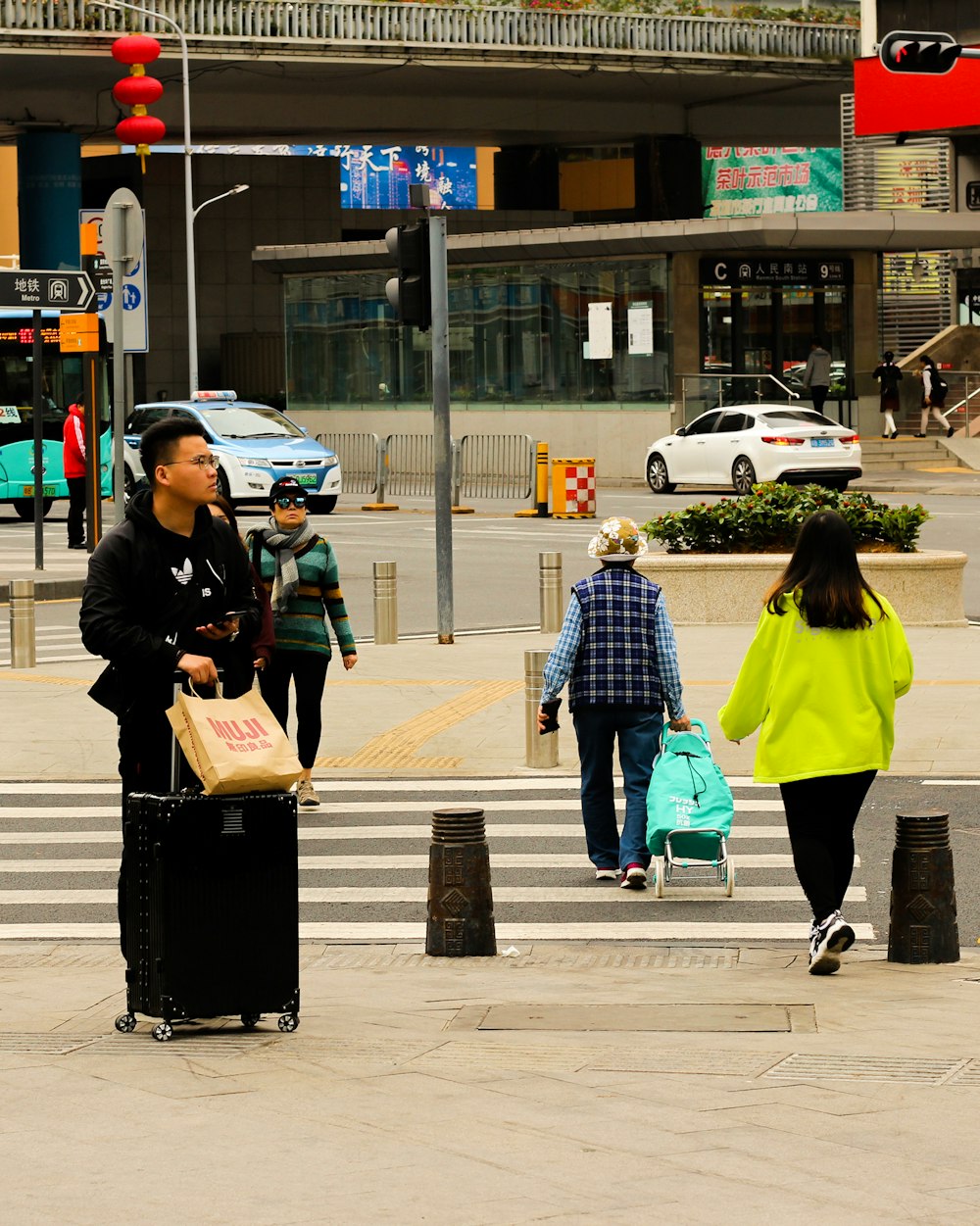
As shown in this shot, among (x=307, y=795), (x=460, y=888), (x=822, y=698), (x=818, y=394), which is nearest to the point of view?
(x=822, y=698)

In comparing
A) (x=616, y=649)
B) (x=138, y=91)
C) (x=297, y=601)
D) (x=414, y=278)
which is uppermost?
(x=138, y=91)

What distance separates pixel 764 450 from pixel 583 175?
39681 millimetres

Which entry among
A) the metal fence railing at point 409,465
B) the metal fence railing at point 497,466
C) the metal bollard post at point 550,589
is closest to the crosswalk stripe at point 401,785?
the metal bollard post at point 550,589

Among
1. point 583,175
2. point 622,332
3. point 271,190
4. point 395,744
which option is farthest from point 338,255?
point 395,744

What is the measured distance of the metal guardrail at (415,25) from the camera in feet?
162

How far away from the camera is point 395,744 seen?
13164 millimetres

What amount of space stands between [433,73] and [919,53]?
31175mm

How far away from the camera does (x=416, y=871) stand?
9938 millimetres

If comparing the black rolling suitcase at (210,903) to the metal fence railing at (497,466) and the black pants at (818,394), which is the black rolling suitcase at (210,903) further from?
the black pants at (818,394)

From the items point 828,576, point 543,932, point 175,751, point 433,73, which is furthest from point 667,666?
point 433,73

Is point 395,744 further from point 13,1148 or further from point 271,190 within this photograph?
point 271,190

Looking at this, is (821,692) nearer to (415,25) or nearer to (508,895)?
(508,895)

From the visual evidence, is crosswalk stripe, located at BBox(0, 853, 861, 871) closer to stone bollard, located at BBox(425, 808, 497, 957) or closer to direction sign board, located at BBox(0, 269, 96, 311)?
stone bollard, located at BBox(425, 808, 497, 957)

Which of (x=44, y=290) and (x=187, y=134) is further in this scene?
(x=187, y=134)
